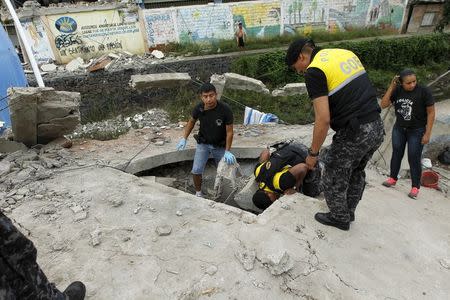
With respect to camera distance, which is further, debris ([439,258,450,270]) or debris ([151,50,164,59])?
debris ([151,50,164,59])

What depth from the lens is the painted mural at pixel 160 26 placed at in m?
11.4

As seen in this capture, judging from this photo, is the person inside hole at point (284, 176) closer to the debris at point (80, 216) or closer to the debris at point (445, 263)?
the debris at point (445, 263)

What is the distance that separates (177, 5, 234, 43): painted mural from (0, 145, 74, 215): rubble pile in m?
8.48

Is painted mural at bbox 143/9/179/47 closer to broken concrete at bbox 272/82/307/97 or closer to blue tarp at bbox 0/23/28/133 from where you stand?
blue tarp at bbox 0/23/28/133

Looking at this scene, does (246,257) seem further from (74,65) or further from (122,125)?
(74,65)

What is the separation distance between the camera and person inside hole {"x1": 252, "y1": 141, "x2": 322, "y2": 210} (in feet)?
11.1

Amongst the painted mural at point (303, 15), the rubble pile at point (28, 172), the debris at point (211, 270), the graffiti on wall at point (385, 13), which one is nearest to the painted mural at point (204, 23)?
the painted mural at point (303, 15)

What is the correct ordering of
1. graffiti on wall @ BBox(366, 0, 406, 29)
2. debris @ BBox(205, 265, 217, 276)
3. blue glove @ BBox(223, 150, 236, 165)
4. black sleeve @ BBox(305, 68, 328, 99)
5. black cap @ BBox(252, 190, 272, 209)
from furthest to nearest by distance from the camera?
graffiti on wall @ BBox(366, 0, 406, 29) → blue glove @ BBox(223, 150, 236, 165) → black cap @ BBox(252, 190, 272, 209) → debris @ BBox(205, 265, 217, 276) → black sleeve @ BBox(305, 68, 328, 99)

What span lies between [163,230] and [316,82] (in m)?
1.77

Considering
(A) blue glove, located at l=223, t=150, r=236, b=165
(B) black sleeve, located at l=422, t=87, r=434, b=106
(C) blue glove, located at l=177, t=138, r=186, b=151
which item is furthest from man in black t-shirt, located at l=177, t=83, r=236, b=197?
(B) black sleeve, located at l=422, t=87, r=434, b=106

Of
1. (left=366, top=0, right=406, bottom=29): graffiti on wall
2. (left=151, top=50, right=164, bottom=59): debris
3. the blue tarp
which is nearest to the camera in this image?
the blue tarp

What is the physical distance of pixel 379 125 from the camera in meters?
2.58

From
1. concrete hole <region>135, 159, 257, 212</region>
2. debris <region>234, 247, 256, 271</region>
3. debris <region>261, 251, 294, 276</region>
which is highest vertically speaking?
debris <region>261, 251, 294, 276</region>

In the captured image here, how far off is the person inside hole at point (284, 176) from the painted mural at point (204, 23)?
940 centimetres
